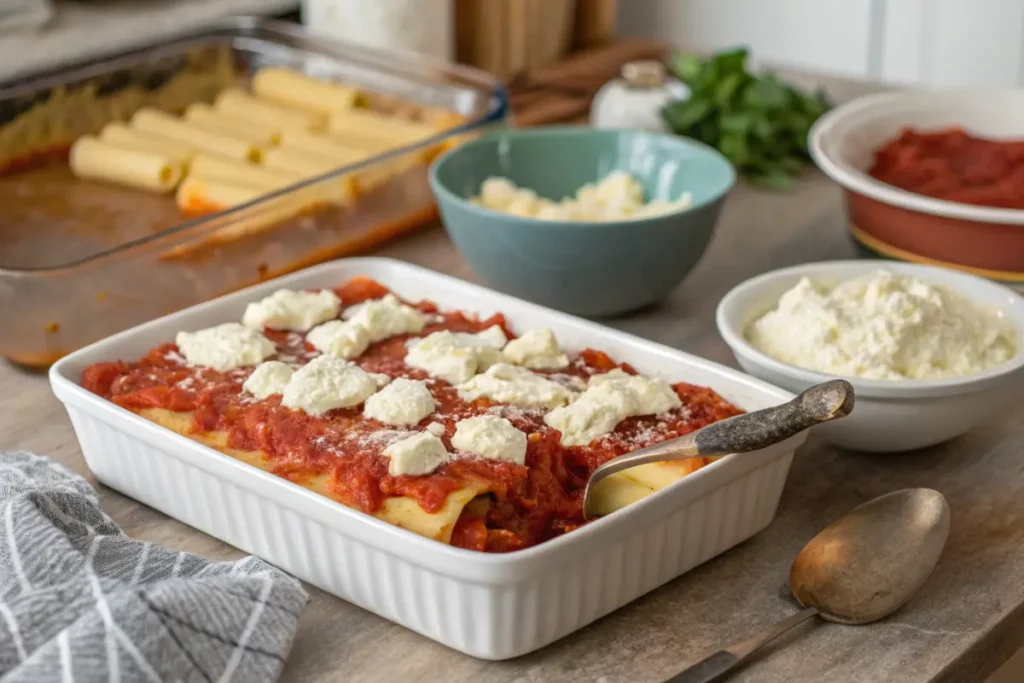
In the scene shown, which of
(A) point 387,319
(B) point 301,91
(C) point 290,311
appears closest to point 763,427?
(A) point 387,319

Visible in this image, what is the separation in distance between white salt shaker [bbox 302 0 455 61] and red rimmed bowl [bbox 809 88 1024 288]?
0.88 m

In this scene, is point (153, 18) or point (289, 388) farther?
point (153, 18)

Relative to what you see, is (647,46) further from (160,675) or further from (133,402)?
(160,675)

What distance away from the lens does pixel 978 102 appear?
6.93ft

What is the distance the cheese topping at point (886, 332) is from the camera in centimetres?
140

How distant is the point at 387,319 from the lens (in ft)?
4.99

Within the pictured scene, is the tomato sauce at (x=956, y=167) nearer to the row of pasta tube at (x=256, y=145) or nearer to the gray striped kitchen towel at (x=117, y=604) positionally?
the row of pasta tube at (x=256, y=145)

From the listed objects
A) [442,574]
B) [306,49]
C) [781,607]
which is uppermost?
[306,49]

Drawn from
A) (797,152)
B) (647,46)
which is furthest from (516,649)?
(647,46)

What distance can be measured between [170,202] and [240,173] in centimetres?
12

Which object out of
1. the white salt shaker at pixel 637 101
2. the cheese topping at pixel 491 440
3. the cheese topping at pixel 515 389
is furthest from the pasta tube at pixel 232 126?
the cheese topping at pixel 491 440

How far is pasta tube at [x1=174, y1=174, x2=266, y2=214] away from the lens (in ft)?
6.42

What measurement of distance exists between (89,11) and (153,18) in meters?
0.16

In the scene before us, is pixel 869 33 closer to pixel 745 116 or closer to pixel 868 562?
pixel 745 116
